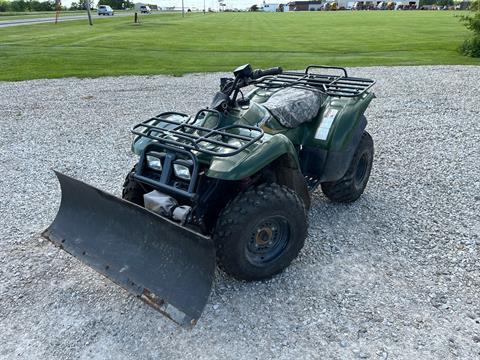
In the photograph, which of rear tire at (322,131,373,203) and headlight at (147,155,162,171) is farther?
rear tire at (322,131,373,203)

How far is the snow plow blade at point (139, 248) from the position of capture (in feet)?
9.55

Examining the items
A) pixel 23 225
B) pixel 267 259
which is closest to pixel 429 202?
pixel 267 259

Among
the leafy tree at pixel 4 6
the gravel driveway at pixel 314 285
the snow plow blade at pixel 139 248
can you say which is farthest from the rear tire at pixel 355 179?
the leafy tree at pixel 4 6

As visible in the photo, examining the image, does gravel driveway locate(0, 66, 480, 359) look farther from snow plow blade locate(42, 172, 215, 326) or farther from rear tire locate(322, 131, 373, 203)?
snow plow blade locate(42, 172, 215, 326)

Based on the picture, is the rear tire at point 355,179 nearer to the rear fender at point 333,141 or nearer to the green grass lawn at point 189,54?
the rear fender at point 333,141

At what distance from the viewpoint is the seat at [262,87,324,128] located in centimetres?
A: 401

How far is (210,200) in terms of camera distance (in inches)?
134

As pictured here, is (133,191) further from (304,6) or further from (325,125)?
(304,6)

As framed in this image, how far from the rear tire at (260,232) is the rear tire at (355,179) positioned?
128 cm

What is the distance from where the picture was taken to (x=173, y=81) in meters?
12.1

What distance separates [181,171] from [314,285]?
4.53ft

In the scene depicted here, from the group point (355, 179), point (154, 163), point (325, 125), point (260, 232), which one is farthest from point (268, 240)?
point (355, 179)

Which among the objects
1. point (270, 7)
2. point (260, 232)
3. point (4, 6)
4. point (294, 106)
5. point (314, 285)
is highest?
point (270, 7)

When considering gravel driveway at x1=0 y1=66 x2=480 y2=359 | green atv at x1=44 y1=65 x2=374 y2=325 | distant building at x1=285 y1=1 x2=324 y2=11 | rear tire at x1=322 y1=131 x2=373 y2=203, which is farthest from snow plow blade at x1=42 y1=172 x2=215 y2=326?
distant building at x1=285 y1=1 x2=324 y2=11
